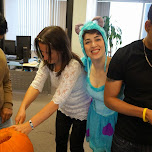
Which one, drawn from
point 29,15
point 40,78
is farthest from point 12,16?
point 40,78

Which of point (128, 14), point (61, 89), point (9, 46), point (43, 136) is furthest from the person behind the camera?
point (128, 14)

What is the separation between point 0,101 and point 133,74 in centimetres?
91

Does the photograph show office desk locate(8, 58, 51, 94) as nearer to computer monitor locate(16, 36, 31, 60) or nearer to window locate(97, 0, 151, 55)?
computer monitor locate(16, 36, 31, 60)

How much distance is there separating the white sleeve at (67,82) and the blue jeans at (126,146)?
0.38 meters

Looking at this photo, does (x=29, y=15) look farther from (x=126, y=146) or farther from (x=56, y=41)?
(x=126, y=146)

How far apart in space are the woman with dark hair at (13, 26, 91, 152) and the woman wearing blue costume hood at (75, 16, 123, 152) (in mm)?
75

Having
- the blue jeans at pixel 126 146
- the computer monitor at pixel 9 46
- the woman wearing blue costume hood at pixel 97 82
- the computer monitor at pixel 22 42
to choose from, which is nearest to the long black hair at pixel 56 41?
the woman wearing blue costume hood at pixel 97 82

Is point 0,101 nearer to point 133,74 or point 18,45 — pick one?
point 133,74

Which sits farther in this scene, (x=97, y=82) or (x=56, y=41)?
(x=97, y=82)

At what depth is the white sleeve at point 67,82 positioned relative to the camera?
1103mm

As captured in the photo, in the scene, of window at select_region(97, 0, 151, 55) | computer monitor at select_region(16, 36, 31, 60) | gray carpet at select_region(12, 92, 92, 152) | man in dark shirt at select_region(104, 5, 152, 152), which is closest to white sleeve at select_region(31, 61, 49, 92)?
man in dark shirt at select_region(104, 5, 152, 152)

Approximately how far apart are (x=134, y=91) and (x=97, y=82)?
366 millimetres

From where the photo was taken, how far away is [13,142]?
930mm

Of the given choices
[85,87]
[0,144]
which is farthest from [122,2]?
[0,144]
